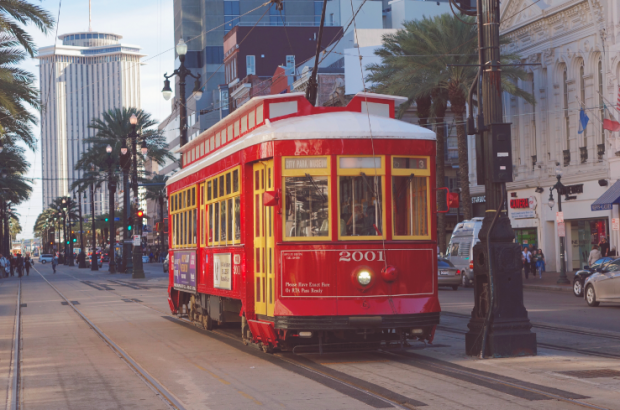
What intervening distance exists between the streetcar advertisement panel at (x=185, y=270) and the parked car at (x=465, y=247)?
771 inches

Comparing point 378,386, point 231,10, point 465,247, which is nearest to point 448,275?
point 465,247

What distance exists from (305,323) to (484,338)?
2.47 meters

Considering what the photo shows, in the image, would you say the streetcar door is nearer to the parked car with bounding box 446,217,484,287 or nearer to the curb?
the curb

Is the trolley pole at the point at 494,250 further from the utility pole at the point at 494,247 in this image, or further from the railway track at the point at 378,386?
the railway track at the point at 378,386

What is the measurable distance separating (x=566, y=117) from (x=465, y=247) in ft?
32.0

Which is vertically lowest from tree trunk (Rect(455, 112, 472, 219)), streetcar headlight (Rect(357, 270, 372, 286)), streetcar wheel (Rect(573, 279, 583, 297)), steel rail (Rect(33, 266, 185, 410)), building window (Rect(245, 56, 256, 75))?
steel rail (Rect(33, 266, 185, 410))

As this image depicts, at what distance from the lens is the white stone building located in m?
38.2

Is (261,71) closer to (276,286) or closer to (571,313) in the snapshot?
(571,313)

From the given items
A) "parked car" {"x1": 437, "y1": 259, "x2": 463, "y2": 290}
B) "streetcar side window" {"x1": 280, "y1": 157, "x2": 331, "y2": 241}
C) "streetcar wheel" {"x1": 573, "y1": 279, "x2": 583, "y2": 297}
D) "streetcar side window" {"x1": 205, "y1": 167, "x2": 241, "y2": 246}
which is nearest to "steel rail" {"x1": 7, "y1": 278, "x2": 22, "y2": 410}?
"streetcar side window" {"x1": 205, "y1": 167, "x2": 241, "y2": 246}

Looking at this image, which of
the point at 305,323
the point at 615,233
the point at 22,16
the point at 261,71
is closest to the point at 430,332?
the point at 305,323

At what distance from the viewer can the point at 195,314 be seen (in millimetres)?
17547

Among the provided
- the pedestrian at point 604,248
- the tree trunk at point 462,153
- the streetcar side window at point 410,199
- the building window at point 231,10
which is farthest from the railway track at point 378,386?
the building window at point 231,10

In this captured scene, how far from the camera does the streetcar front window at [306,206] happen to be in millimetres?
11297

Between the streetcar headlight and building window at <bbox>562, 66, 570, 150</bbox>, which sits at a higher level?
building window at <bbox>562, 66, 570, 150</bbox>
